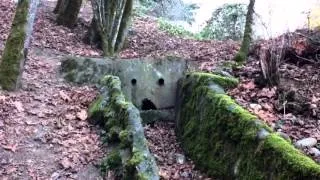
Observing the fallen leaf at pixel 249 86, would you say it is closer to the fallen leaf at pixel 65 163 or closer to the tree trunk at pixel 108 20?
the fallen leaf at pixel 65 163

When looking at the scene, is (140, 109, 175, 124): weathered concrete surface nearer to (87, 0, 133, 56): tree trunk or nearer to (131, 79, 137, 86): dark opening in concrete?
(131, 79, 137, 86): dark opening in concrete

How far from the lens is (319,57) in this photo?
27.9 feet

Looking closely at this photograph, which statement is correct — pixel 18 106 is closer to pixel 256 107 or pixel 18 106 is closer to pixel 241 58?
pixel 256 107

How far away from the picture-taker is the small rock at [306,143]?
16.8ft

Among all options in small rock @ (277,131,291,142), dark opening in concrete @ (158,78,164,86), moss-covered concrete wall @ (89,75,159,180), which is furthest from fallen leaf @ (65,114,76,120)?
small rock @ (277,131,291,142)

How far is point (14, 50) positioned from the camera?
773 cm

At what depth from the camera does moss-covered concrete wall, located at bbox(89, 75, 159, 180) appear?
5.30 meters

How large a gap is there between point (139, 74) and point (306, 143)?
4.54m

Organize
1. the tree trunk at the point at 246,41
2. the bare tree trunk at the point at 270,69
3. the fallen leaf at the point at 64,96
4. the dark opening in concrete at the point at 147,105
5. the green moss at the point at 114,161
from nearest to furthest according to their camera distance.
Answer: the green moss at the point at 114,161 < the bare tree trunk at the point at 270,69 < the fallen leaf at the point at 64,96 < the dark opening in concrete at the point at 147,105 < the tree trunk at the point at 246,41

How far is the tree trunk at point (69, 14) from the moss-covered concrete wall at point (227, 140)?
265 inches

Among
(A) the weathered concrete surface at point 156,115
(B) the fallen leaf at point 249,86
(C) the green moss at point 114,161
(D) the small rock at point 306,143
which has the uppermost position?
(B) the fallen leaf at point 249,86

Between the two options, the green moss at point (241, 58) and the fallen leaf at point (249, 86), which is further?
the green moss at point (241, 58)

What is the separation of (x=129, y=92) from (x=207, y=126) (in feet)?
8.52

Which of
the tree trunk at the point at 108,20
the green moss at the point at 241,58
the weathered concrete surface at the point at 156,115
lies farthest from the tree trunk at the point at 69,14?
the weathered concrete surface at the point at 156,115
